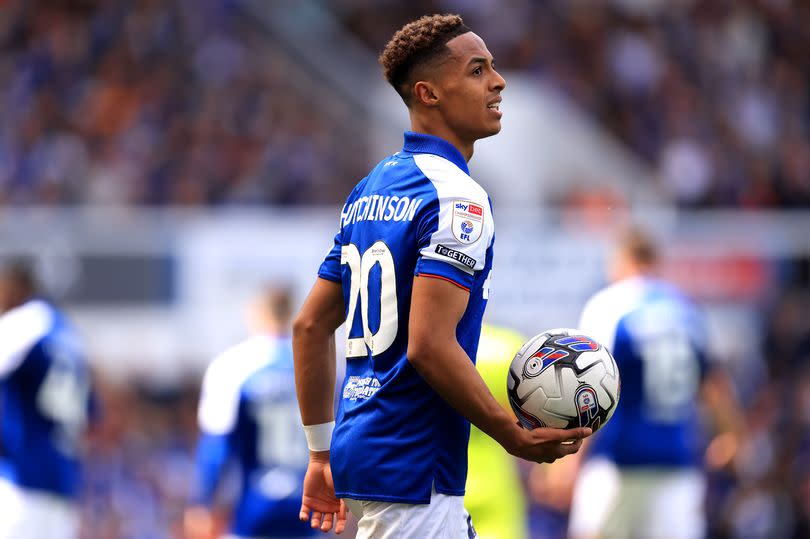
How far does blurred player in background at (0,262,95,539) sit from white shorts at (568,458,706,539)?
3.36 m

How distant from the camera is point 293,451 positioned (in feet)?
24.4

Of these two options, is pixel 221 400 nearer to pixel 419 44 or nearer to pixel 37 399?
pixel 37 399

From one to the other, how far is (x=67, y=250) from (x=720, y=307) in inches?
236

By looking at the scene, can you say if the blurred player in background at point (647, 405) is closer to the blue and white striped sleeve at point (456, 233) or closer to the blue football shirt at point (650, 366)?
the blue football shirt at point (650, 366)

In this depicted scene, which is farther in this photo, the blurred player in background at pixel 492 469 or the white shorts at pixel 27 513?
the white shorts at pixel 27 513

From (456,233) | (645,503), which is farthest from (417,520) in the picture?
(645,503)

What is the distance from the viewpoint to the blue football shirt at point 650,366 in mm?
8227

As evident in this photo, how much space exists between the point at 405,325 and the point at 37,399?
12.6ft

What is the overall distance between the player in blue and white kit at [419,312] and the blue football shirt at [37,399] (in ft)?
11.0

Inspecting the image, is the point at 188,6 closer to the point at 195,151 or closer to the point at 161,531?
the point at 195,151

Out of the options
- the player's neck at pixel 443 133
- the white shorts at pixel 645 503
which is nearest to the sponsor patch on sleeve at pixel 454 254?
the player's neck at pixel 443 133

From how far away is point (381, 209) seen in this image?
376 centimetres

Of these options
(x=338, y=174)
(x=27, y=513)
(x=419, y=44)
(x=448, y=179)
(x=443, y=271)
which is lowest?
(x=27, y=513)

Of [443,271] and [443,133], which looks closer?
[443,271]
